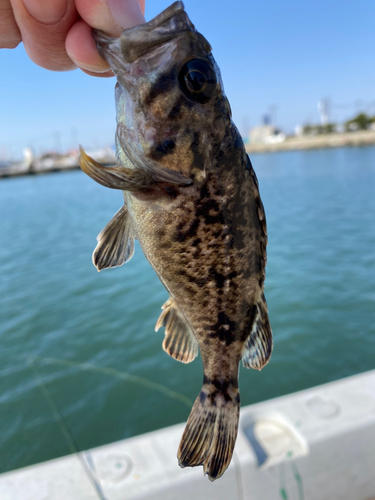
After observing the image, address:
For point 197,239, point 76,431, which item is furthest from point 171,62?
point 76,431

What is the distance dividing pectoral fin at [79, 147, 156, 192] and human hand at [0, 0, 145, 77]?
53 centimetres

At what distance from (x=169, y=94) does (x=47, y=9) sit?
1.88 ft

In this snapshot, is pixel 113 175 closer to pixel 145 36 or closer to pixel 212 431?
pixel 145 36

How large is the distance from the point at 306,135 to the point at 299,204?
9412 centimetres

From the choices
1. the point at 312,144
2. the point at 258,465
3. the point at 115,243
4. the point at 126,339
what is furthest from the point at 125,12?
the point at 312,144

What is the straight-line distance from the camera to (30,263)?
53.8ft

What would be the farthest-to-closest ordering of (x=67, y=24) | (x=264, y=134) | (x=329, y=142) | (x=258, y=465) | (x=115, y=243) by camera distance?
(x=264, y=134) < (x=329, y=142) < (x=258, y=465) < (x=115, y=243) < (x=67, y=24)

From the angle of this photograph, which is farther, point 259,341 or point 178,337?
point 178,337

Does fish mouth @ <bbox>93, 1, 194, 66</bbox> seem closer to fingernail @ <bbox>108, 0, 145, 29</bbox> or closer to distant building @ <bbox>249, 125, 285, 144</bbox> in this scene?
fingernail @ <bbox>108, 0, 145, 29</bbox>

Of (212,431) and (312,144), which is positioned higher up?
(212,431)

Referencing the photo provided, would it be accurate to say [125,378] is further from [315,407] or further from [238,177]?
[238,177]

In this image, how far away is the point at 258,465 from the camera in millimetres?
3605

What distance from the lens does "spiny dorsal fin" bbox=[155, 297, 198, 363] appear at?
6.53 ft

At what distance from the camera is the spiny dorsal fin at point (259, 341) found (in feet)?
6.03
